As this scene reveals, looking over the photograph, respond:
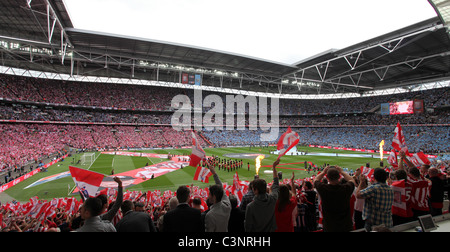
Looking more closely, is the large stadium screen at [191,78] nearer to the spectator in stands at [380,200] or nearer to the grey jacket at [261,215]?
the spectator in stands at [380,200]

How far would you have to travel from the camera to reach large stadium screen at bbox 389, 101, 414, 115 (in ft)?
168

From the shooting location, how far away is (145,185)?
19.8 meters

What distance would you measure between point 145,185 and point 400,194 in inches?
744

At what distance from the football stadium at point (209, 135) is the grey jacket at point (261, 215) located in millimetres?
19

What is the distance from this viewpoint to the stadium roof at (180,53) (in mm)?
25578

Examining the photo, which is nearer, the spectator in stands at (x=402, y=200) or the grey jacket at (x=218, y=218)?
the grey jacket at (x=218, y=218)

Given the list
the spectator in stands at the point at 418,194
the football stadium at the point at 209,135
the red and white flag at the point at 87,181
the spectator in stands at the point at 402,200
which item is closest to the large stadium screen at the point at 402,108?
the football stadium at the point at 209,135

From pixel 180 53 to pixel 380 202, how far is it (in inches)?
1448

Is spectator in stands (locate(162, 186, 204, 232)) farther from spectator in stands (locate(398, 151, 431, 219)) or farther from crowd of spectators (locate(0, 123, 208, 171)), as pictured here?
crowd of spectators (locate(0, 123, 208, 171))

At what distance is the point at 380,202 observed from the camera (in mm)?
4164

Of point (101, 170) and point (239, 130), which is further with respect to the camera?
point (239, 130)

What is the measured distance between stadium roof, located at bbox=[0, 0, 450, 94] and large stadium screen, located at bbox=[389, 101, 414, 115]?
16.9 ft
